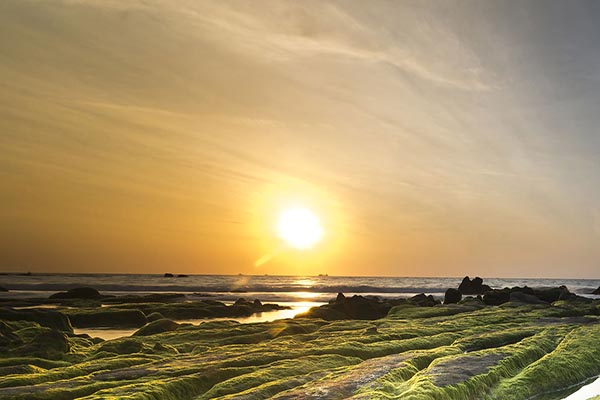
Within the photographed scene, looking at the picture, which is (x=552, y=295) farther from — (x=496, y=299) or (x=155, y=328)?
(x=155, y=328)

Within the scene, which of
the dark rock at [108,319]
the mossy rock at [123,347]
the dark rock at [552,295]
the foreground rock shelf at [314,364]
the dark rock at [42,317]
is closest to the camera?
the foreground rock shelf at [314,364]

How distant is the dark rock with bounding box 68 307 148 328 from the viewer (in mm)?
56312

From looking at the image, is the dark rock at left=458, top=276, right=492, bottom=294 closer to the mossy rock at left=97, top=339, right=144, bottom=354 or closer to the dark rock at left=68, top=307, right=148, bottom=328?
the dark rock at left=68, top=307, right=148, bottom=328

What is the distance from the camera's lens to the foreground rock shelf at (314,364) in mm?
18812

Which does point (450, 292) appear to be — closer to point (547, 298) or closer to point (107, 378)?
point (547, 298)

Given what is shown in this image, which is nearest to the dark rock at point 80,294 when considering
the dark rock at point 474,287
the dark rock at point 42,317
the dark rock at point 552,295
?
the dark rock at point 42,317

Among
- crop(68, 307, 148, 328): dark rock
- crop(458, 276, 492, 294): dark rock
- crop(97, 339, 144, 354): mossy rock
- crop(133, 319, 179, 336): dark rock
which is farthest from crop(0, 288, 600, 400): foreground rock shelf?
crop(458, 276, 492, 294): dark rock

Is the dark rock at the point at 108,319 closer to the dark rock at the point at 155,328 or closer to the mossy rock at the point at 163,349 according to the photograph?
the dark rock at the point at 155,328

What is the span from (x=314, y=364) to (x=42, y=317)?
33853 mm

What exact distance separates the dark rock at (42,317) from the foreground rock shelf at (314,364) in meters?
5.11

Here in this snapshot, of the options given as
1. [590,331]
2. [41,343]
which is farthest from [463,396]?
[41,343]

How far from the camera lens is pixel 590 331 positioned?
34031mm

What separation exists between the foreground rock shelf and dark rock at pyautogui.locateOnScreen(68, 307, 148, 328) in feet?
57.4

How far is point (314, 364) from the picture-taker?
23.6m
